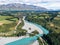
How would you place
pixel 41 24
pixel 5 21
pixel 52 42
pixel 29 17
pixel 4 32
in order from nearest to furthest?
pixel 52 42 < pixel 4 32 < pixel 5 21 < pixel 41 24 < pixel 29 17

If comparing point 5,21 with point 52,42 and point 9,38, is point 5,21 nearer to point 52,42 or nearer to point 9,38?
point 9,38

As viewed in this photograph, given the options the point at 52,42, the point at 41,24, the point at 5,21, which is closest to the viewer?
the point at 52,42

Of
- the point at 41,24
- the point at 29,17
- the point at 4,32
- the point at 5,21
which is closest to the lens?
the point at 4,32

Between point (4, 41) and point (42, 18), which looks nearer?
point (4, 41)

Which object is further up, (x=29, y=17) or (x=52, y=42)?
(x=52, y=42)

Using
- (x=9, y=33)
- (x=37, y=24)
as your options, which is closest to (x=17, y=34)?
(x=9, y=33)

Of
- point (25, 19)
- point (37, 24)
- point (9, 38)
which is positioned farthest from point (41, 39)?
point (25, 19)

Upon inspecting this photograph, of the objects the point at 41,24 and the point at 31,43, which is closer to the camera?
the point at 31,43

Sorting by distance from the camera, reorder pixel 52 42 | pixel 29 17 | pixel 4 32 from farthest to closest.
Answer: pixel 29 17
pixel 4 32
pixel 52 42

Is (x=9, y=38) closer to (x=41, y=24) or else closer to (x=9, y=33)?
(x=9, y=33)
